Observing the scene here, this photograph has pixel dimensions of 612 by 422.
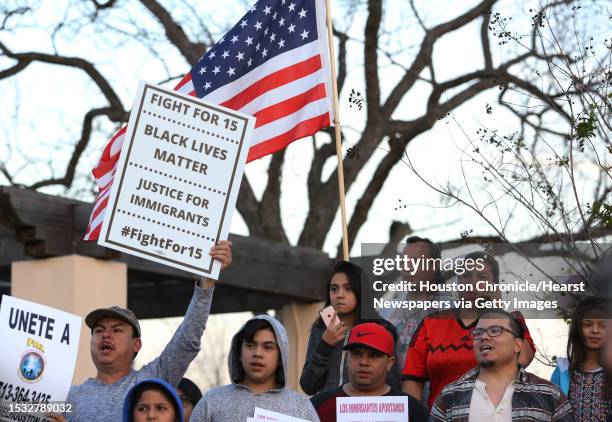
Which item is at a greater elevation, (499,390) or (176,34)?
(176,34)

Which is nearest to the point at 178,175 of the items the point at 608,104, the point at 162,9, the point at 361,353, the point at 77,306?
the point at 361,353

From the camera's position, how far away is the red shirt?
674 centimetres

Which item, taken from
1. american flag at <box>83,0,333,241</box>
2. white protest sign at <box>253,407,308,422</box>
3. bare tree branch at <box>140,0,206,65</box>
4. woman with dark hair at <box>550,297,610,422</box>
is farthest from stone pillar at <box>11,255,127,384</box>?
bare tree branch at <box>140,0,206,65</box>

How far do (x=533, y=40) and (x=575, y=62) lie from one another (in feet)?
6.98

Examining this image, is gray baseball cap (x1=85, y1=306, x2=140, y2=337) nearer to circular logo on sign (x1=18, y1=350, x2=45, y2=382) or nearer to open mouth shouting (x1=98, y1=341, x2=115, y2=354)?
open mouth shouting (x1=98, y1=341, x2=115, y2=354)

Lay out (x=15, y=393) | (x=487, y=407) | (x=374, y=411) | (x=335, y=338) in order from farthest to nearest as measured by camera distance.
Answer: (x=335, y=338) → (x=374, y=411) → (x=15, y=393) → (x=487, y=407)

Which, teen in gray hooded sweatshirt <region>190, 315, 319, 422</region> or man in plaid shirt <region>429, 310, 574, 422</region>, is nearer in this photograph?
man in plaid shirt <region>429, 310, 574, 422</region>

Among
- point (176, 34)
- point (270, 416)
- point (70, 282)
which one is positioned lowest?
point (270, 416)

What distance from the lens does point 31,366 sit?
6102 mm

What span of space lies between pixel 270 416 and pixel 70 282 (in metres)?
5.90

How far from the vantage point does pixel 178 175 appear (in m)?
6.49

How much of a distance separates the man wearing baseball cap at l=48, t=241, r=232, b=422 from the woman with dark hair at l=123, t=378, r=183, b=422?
186 millimetres

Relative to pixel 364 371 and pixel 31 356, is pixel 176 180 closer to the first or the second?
pixel 31 356

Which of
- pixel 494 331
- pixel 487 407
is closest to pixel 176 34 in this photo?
pixel 494 331
